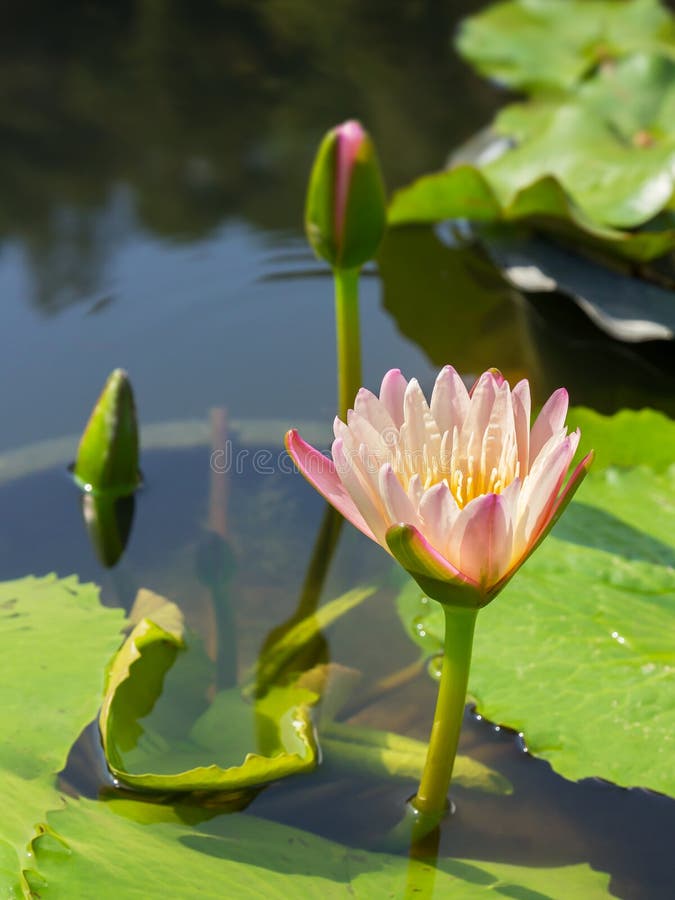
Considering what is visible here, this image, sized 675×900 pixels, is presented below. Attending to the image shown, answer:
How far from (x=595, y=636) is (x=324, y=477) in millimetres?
423

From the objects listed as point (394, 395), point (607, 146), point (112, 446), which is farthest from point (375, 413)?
point (607, 146)

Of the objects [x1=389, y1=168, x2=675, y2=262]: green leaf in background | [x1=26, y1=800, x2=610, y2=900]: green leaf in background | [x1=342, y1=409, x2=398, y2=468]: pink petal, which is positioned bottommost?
[x1=26, y1=800, x2=610, y2=900]: green leaf in background

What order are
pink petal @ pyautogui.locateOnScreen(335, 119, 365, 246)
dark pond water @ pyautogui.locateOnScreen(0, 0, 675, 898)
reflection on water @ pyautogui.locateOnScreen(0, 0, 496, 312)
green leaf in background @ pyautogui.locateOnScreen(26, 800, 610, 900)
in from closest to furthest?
green leaf in background @ pyautogui.locateOnScreen(26, 800, 610, 900), dark pond water @ pyautogui.locateOnScreen(0, 0, 675, 898), pink petal @ pyautogui.locateOnScreen(335, 119, 365, 246), reflection on water @ pyautogui.locateOnScreen(0, 0, 496, 312)

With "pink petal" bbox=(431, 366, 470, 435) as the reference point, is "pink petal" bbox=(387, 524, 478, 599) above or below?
below

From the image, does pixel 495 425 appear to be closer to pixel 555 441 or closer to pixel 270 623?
pixel 555 441

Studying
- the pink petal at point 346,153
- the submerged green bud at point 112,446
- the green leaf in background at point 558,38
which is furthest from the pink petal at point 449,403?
the green leaf in background at point 558,38

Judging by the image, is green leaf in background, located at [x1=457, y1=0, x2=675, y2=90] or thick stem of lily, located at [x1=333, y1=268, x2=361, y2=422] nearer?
thick stem of lily, located at [x1=333, y1=268, x2=361, y2=422]

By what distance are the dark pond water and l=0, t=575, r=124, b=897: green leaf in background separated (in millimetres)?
94

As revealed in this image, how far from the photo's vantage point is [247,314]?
1.90m

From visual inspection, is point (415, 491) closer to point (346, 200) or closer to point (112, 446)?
point (346, 200)

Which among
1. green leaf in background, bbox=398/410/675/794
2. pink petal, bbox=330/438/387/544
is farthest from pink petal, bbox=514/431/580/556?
green leaf in background, bbox=398/410/675/794

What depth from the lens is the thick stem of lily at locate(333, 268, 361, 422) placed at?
138cm

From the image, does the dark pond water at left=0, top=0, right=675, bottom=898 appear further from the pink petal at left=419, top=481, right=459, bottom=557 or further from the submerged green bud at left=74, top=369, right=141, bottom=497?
the pink petal at left=419, top=481, right=459, bottom=557

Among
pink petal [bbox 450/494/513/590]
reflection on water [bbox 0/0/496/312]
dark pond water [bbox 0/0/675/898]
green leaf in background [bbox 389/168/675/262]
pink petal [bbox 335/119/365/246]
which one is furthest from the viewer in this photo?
reflection on water [bbox 0/0/496/312]
